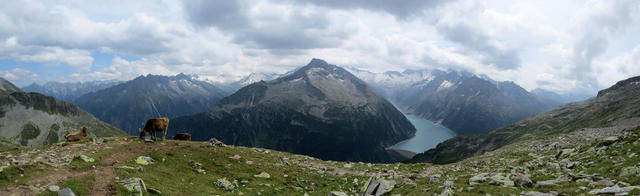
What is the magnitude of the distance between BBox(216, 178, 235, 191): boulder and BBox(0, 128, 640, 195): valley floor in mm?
78

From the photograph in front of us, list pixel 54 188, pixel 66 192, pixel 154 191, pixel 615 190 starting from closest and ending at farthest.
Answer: pixel 615 190 < pixel 66 192 < pixel 54 188 < pixel 154 191

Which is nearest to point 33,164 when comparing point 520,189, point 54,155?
point 54,155

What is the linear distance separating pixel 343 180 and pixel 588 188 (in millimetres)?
18607

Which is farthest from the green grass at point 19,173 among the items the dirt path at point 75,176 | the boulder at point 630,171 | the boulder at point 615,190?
the boulder at point 630,171

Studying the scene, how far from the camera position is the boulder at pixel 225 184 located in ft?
71.5

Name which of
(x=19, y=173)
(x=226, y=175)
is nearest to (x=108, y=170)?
(x=19, y=173)

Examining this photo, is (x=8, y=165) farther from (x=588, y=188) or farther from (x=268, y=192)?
(x=588, y=188)

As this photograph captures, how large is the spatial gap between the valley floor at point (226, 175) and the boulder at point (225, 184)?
78mm

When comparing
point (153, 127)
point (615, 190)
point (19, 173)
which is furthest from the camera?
point (153, 127)

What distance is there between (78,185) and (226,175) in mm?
10778

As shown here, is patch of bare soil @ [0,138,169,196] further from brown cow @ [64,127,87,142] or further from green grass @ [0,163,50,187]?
brown cow @ [64,127,87,142]

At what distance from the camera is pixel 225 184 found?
869 inches

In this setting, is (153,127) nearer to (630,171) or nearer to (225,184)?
(225,184)

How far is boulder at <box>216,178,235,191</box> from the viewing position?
21797 mm
